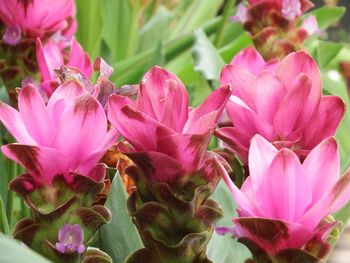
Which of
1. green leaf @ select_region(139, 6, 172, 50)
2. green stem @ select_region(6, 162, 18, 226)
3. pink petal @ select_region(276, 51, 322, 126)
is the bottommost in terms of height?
green leaf @ select_region(139, 6, 172, 50)

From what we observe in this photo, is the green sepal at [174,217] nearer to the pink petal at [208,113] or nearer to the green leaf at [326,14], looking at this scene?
the pink petal at [208,113]

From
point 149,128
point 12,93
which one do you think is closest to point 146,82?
point 149,128

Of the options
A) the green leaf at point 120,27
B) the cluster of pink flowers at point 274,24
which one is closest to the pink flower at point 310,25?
the cluster of pink flowers at point 274,24

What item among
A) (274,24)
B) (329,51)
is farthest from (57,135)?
(329,51)

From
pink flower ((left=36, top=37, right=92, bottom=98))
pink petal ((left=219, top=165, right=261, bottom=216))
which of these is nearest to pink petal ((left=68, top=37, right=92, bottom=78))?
pink flower ((left=36, top=37, right=92, bottom=98))

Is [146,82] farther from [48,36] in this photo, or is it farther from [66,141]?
[48,36]

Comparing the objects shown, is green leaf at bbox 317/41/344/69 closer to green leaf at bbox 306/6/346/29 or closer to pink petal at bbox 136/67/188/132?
green leaf at bbox 306/6/346/29
